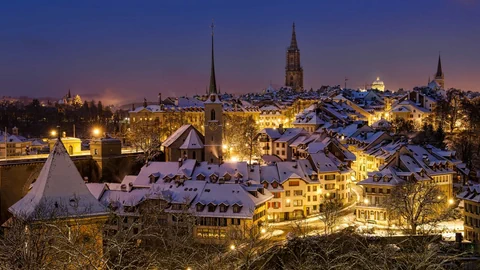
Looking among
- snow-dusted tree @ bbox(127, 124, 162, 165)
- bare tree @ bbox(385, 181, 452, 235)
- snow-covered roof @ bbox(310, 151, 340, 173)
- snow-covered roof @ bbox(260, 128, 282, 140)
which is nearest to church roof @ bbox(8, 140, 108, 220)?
bare tree @ bbox(385, 181, 452, 235)

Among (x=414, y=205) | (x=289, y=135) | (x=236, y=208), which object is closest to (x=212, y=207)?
(x=236, y=208)

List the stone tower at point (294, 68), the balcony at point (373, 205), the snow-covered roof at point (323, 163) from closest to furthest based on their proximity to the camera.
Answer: the balcony at point (373, 205), the snow-covered roof at point (323, 163), the stone tower at point (294, 68)

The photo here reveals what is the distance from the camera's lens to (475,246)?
107 feet

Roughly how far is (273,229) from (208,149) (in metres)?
15.0

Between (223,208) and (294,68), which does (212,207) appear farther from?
(294,68)

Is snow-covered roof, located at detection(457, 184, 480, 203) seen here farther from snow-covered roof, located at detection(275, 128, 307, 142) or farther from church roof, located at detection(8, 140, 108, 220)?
snow-covered roof, located at detection(275, 128, 307, 142)

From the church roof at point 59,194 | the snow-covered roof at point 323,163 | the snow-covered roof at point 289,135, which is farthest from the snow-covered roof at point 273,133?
the church roof at point 59,194

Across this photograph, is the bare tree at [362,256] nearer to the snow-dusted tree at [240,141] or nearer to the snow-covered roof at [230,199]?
the snow-covered roof at [230,199]

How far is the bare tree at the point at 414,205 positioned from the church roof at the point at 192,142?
65.6 feet

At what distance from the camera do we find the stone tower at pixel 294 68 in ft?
546

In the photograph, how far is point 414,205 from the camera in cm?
3738

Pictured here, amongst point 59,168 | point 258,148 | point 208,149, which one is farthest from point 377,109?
point 59,168

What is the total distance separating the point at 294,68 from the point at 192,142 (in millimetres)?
118364

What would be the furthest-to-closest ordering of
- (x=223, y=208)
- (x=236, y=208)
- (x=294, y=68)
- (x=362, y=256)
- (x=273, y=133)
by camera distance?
(x=294, y=68) → (x=273, y=133) → (x=223, y=208) → (x=236, y=208) → (x=362, y=256)
